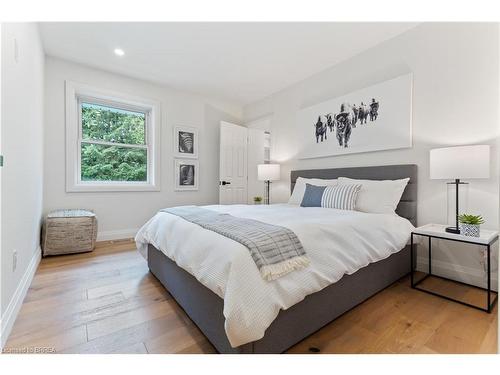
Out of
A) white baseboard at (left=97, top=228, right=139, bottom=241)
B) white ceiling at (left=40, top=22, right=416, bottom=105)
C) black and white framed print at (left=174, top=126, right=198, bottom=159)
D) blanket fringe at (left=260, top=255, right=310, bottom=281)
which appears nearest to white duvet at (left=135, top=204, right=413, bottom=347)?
blanket fringe at (left=260, top=255, right=310, bottom=281)

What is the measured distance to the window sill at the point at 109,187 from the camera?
3.32 m

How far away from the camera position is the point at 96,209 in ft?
11.4

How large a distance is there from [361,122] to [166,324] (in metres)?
2.89

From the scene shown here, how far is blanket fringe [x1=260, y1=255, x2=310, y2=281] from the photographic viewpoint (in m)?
1.13

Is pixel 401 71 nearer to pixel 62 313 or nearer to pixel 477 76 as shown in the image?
pixel 477 76

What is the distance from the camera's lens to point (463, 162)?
71.6 inches

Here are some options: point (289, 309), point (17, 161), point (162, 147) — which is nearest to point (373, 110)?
point (289, 309)

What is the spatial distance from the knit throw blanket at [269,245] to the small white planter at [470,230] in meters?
1.41

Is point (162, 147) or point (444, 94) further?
point (162, 147)

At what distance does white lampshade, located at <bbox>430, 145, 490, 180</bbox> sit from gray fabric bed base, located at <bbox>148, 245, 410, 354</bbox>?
0.82 meters

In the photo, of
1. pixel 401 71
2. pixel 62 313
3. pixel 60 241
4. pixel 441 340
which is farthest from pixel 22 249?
pixel 401 71

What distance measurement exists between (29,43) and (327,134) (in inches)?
129

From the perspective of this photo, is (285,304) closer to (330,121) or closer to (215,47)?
(330,121)

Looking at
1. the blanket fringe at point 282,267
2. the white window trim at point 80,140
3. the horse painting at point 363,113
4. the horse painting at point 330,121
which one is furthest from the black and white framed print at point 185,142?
the blanket fringe at point 282,267
